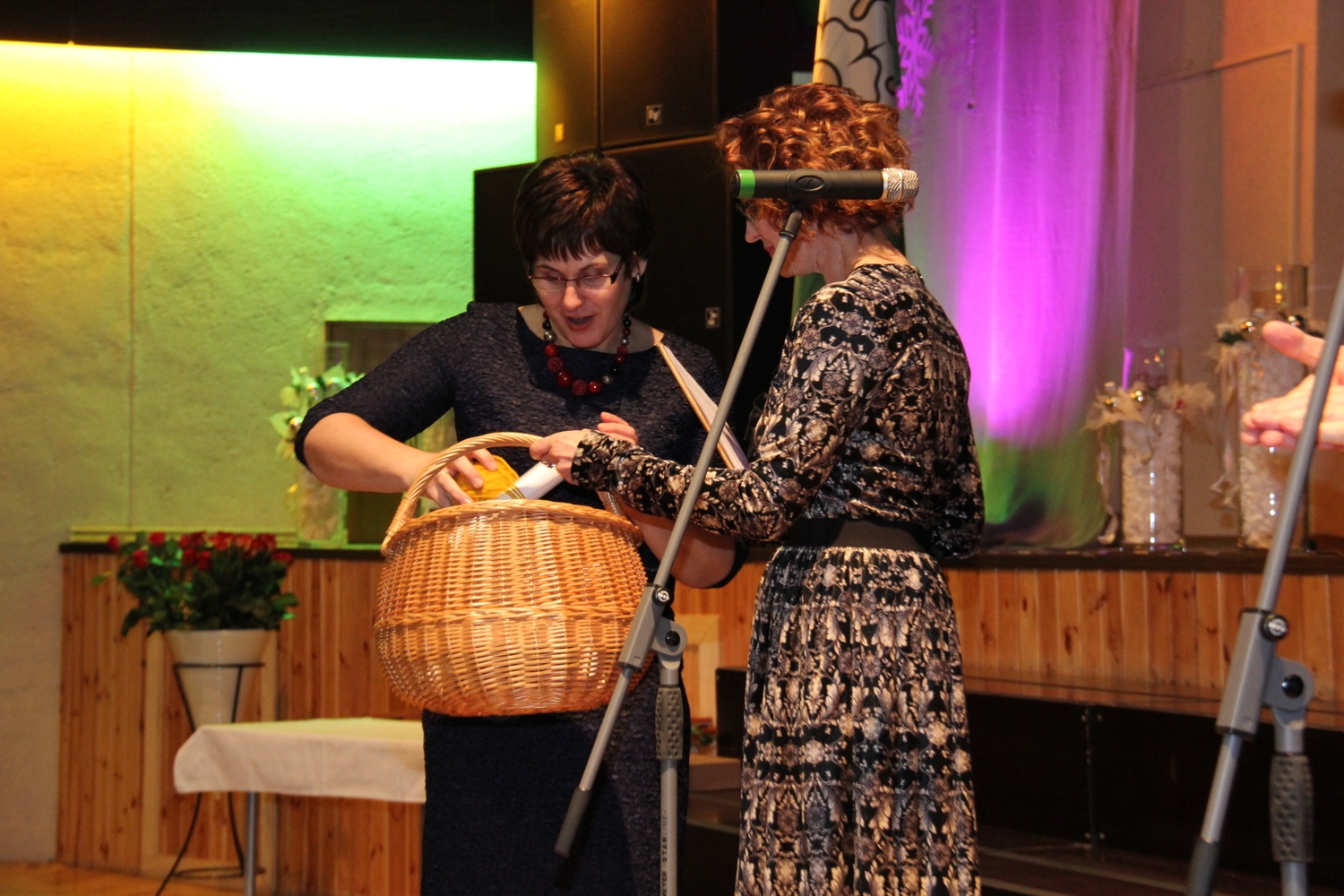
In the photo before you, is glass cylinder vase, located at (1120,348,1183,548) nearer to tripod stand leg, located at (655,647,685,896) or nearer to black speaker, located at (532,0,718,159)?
black speaker, located at (532,0,718,159)

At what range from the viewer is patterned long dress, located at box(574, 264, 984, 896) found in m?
1.67

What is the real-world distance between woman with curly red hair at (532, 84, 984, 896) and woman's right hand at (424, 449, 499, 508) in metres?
0.07

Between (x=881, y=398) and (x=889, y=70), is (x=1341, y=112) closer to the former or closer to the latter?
(x=889, y=70)

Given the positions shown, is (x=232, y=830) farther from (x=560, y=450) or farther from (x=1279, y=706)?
(x=1279, y=706)

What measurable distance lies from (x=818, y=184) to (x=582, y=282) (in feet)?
1.32

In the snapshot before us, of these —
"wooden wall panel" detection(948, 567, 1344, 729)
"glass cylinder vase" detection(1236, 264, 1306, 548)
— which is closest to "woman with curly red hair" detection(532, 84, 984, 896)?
"wooden wall panel" detection(948, 567, 1344, 729)

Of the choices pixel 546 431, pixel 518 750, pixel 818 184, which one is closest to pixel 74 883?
pixel 518 750

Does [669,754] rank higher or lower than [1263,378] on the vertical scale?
lower

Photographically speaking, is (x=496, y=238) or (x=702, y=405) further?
(x=496, y=238)

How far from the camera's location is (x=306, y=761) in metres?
3.53

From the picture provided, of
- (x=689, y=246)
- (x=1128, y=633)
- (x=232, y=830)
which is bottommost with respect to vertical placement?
(x=232, y=830)

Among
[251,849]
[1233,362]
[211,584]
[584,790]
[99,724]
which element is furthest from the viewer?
[99,724]

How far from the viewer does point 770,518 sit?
1.65m

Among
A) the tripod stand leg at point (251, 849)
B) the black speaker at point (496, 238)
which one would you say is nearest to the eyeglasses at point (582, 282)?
the tripod stand leg at point (251, 849)
